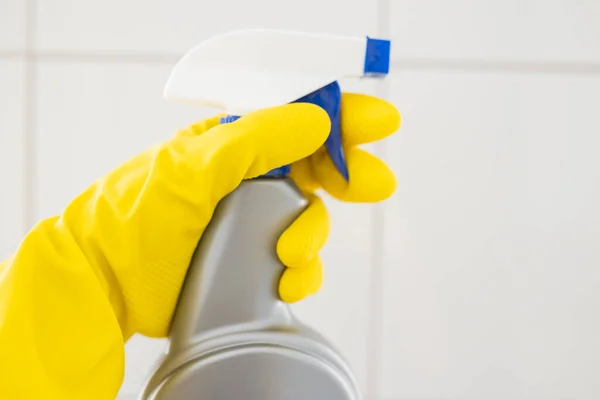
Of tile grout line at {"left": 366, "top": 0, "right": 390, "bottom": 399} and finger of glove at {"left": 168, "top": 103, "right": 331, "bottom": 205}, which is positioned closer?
finger of glove at {"left": 168, "top": 103, "right": 331, "bottom": 205}

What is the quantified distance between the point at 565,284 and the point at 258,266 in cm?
34

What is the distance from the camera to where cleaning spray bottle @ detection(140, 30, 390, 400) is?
Result: 328mm

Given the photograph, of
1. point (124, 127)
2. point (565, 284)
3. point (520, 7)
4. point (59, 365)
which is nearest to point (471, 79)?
point (520, 7)

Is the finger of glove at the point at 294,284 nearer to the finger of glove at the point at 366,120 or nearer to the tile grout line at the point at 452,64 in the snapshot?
the finger of glove at the point at 366,120

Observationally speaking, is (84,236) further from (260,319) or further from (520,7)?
(520,7)

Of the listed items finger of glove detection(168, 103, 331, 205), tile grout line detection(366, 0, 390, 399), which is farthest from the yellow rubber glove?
tile grout line detection(366, 0, 390, 399)

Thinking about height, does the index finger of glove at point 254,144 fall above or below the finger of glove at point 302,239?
above

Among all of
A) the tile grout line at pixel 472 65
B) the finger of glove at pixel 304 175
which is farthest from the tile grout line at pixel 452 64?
the finger of glove at pixel 304 175

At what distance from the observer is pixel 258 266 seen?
0.34 metres

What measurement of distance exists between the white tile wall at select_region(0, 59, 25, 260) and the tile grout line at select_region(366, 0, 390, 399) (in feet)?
1.01

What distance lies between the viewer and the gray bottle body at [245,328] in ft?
1.06

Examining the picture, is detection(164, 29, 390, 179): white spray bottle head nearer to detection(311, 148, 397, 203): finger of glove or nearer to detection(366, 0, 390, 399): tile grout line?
detection(311, 148, 397, 203): finger of glove

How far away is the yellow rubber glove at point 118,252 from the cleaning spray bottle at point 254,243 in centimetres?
1

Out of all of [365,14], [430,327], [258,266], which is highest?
[365,14]
